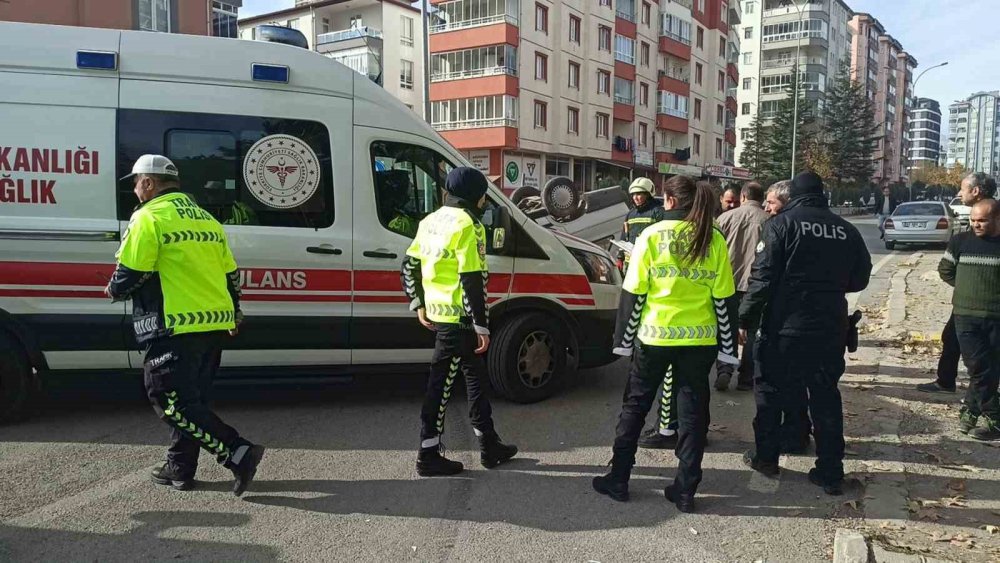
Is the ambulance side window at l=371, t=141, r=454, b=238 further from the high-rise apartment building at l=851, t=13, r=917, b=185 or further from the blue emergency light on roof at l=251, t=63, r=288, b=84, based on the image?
the high-rise apartment building at l=851, t=13, r=917, b=185

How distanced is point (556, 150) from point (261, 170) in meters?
42.3

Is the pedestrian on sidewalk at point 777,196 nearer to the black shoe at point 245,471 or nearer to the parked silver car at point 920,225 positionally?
the black shoe at point 245,471

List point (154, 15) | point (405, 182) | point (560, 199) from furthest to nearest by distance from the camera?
point (154, 15), point (560, 199), point (405, 182)

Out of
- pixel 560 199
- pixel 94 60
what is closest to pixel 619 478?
pixel 94 60

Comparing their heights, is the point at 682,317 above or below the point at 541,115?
below

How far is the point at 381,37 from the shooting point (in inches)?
1997

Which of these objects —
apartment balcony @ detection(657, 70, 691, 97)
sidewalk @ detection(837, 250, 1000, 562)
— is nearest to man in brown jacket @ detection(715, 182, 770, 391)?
sidewalk @ detection(837, 250, 1000, 562)

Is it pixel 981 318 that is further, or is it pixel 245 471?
pixel 981 318

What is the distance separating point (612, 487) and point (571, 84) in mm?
45938

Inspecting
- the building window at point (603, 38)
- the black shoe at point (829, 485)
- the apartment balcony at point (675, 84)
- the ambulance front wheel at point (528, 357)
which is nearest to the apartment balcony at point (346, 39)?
the building window at point (603, 38)

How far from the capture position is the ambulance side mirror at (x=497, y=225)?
6004mm

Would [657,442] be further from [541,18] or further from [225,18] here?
[541,18]

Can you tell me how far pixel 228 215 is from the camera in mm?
5609

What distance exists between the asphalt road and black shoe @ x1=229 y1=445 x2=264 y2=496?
8 cm
